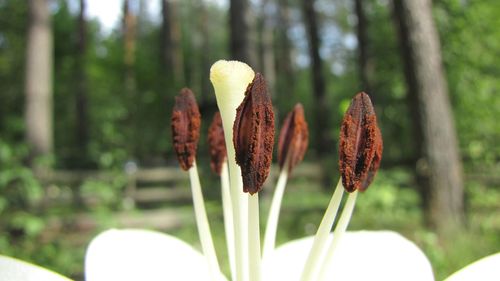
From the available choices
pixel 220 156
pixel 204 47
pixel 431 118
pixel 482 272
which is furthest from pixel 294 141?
pixel 204 47

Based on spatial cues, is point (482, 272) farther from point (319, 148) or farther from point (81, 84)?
Result: point (81, 84)

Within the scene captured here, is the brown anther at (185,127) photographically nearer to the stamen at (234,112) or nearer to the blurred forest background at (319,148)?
the stamen at (234,112)

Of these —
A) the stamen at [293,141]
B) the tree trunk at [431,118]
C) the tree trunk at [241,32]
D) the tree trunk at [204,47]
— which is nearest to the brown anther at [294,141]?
the stamen at [293,141]

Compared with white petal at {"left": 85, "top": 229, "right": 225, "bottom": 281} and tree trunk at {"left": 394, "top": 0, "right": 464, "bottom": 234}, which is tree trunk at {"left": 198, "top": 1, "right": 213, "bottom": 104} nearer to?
tree trunk at {"left": 394, "top": 0, "right": 464, "bottom": 234}

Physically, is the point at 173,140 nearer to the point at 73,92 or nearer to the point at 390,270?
the point at 390,270

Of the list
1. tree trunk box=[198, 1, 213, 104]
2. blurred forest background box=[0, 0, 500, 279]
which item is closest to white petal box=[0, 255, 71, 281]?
blurred forest background box=[0, 0, 500, 279]

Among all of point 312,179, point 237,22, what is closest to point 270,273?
point 237,22
